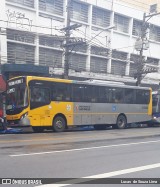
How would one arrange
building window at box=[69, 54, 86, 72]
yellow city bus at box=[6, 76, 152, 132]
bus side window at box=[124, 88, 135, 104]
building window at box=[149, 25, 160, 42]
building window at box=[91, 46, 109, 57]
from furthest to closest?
1. building window at box=[149, 25, 160, 42]
2. building window at box=[91, 46, 109, 57]
3. building window at box=[69, 54, 86, 72]
4. bus side window at box=[124, 88, 135, 104]
5. yellow city bus at box=[6, 76, 152, 132]

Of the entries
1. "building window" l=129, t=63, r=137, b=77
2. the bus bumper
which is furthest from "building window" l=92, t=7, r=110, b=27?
the bus bumper

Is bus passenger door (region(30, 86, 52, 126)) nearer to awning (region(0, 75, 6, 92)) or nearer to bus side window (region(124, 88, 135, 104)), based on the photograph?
awning (region(0, 75, 6, 92))

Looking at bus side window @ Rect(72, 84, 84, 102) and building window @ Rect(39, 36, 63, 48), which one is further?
building window @ Rect(39, 36, 63, 48)

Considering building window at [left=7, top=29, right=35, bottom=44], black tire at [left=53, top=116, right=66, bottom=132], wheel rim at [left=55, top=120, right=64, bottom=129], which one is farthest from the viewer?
building window at [left=7, top=29, right=35, bottom=44]

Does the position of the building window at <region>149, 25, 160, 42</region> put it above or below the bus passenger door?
above

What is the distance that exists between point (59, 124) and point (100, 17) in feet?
56.7

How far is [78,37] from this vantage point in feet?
86.1

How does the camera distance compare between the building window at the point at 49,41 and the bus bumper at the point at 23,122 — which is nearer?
the bus bumper at the point at 23,122

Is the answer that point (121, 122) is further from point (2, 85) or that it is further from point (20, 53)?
point (20, 53)

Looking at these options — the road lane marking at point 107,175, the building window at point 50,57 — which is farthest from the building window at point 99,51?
the road lane marking at point 107,175

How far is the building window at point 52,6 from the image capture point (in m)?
26.8

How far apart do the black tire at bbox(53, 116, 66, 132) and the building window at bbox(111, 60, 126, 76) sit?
53.4ft

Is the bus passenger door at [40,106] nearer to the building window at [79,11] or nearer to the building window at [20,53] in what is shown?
the building window at [20,53]

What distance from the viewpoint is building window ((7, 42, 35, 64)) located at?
24.5 m
